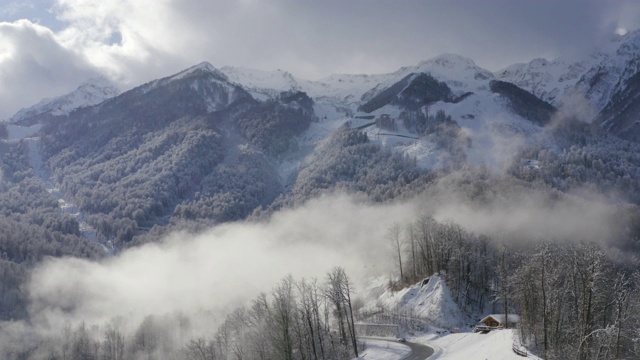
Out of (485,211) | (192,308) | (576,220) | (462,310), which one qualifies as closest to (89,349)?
(192,308)

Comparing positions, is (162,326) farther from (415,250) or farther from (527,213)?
(527,213)

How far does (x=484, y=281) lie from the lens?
131 m

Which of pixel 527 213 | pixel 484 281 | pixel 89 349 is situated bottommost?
pixel 89 349

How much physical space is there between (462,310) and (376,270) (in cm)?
5237

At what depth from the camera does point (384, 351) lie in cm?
8900

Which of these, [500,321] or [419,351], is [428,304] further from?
[419,351]

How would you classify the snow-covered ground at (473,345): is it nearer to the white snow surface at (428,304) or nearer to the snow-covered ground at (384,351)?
the snow-covered ground at (384,351)

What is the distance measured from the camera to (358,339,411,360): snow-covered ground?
279 ft

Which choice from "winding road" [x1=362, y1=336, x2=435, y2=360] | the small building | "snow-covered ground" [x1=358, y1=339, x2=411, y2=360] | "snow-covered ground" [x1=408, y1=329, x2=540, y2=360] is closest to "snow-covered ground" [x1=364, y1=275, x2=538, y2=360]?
"snow-covered ground" [x1=408, y1=329, x2=540, y2=360]

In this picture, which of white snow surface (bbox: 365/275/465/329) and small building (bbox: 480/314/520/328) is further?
white snow surface (bbox: 365/275/465/329)

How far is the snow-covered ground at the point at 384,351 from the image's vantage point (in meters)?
85.1

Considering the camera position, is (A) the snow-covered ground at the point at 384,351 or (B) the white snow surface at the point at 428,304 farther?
(B) the white snow surface at the point at 428,304

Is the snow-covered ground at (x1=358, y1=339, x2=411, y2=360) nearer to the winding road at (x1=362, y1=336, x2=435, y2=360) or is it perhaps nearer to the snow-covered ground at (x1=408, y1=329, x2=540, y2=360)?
the winding road at (x1=362, y1=336, x2=435, y2=360)

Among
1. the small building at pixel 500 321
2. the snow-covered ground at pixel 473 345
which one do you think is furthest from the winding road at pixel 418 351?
the small building at pixel 500 321
